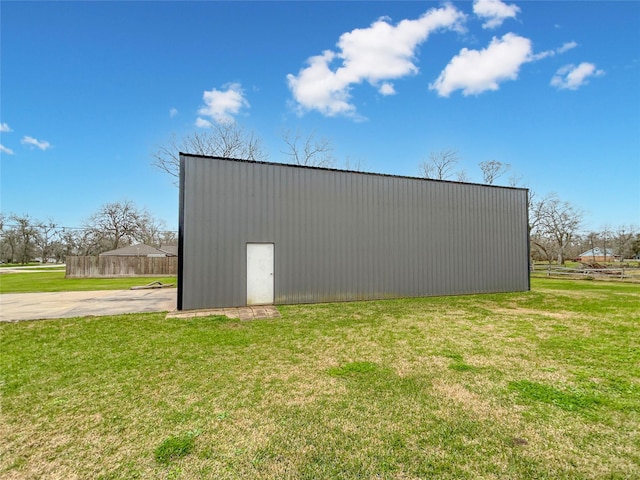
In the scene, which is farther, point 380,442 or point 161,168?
point 161,168

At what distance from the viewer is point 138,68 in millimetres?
10508

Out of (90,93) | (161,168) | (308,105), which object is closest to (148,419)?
(90,93)

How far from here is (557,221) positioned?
32906 millimetres

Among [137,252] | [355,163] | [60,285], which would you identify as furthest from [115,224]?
[355,163]

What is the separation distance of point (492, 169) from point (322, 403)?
1075 inches

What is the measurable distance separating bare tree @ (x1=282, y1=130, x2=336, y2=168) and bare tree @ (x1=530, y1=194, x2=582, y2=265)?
26.4 m

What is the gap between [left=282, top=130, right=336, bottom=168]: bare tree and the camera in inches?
688

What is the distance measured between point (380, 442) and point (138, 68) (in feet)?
45.1

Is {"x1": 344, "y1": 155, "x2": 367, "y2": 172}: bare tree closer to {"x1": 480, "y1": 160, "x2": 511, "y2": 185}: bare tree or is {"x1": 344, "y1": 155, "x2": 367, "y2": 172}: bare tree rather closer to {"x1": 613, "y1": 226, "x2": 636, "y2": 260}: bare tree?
{"x1": 480, "y1": 160, "x2": 511, "y2": 185}: bare tree

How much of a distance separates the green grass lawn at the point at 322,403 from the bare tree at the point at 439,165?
18120 mm

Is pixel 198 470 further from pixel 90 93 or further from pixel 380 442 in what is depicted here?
pixel 90 93

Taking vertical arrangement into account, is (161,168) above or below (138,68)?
below

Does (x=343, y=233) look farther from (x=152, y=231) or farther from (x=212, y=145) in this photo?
(x=152, y=231)

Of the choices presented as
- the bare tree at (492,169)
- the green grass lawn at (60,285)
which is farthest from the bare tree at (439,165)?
the green grass lawn at (60,285)
